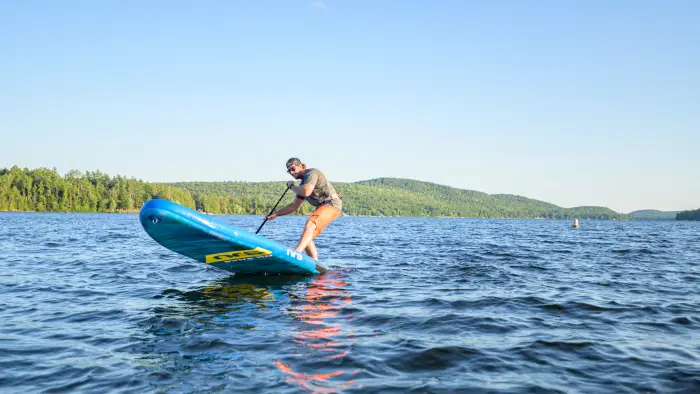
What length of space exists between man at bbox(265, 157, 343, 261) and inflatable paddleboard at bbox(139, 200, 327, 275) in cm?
55

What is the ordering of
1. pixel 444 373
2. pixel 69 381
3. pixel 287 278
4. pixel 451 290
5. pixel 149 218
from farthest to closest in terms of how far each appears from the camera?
1. pixel 287 278
2. pixel 451 290
3. pixel 149 218
4. pixel 444 373
5. pixel 69 381

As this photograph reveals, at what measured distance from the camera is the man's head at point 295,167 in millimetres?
11922

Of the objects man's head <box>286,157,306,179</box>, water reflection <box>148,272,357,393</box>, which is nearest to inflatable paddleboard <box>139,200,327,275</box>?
water reflection <box>148,272,357,393</box>

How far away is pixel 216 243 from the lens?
10.7m

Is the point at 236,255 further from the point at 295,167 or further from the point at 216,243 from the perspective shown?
the point at 295,167

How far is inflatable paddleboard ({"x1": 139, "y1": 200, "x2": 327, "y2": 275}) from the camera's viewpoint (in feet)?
32.3

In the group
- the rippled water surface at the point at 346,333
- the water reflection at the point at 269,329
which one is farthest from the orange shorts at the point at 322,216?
the water reflection at the point at 269,329

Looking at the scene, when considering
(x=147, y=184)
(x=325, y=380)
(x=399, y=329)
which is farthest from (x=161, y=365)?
(x=147, y=184)

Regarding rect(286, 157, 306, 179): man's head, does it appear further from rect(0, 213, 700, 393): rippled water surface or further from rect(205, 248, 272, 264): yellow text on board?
rect(0, 213, 700, 393): rippled water surface

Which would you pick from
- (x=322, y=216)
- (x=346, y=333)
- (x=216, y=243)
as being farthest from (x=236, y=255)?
(x=346, y=333)

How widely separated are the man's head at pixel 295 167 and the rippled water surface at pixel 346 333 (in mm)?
2360

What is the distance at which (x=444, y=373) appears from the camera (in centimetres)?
523

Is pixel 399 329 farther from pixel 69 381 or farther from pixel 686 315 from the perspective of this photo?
pixel 686 315

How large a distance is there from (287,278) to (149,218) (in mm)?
3470
